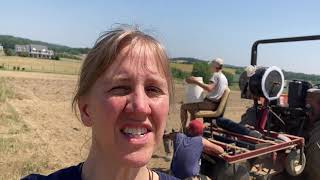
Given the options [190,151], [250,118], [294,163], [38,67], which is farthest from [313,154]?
[38,67]

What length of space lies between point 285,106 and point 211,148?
1898mm

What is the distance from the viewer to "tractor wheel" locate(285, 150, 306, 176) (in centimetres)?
527

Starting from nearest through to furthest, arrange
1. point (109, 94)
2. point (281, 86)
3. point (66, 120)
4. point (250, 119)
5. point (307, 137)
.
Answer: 1. point (109, 94)
2. point (281, 86)
3. point (307, 137)
4. point (250, 119)
5. point (66, 120)

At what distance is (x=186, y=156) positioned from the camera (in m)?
4.62

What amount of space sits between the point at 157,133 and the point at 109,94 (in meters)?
0.17

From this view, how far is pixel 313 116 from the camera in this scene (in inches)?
233

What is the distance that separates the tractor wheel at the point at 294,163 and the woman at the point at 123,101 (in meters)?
4.27

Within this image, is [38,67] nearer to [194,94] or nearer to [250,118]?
[194,94]

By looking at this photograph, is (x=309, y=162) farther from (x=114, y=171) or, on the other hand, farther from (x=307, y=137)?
(x=114, y=171)

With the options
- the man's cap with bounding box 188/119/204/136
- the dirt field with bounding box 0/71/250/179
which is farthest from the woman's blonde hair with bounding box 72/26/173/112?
the man's cap with bounding box 188/119/204/136

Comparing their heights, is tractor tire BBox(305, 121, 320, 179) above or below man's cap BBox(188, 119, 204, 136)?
below

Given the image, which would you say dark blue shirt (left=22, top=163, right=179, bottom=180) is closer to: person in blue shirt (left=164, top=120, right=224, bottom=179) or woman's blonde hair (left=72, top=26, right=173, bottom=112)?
woman's blonde hair (left=72, top=26, right=173, bottom=112)

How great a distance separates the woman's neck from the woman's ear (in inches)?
3.3

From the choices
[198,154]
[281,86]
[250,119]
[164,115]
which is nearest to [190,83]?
[250,119]
